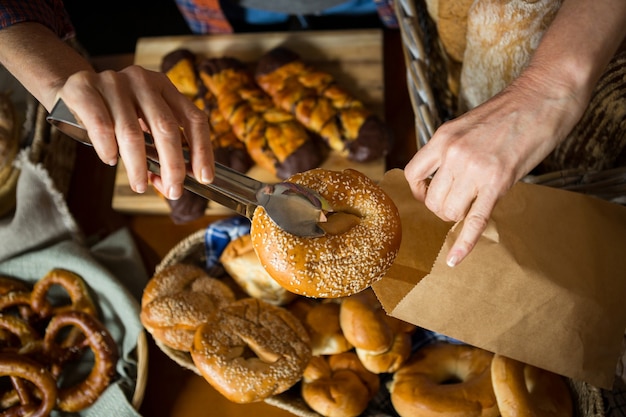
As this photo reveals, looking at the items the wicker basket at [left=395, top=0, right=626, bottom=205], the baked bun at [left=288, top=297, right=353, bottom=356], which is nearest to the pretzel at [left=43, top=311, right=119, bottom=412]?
the baked bun at [left=288, top=297, right=353, bottom=356]

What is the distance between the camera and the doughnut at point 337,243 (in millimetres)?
740

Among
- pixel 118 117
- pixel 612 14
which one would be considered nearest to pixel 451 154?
pixel 612 14

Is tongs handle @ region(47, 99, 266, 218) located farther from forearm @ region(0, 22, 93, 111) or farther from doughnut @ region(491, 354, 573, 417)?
doughnut @ region(491, 354, 573, 417)

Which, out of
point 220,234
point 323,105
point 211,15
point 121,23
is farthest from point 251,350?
point 121,23

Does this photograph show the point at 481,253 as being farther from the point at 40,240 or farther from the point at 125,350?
the point at 40,240

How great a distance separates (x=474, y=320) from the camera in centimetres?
85

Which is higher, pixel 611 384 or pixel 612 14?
pixel 612 14

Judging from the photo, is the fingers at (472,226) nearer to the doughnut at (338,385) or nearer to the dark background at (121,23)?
the doughnut at (338,385)

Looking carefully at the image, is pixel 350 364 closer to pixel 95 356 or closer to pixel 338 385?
pixel 338 385

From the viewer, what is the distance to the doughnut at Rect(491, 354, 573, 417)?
92 centimetres

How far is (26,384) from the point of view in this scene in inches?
43.1

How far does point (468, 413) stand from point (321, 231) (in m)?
0.48

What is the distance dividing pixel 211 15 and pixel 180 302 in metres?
0.84

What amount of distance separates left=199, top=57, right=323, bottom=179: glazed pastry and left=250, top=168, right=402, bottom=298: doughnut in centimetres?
47
